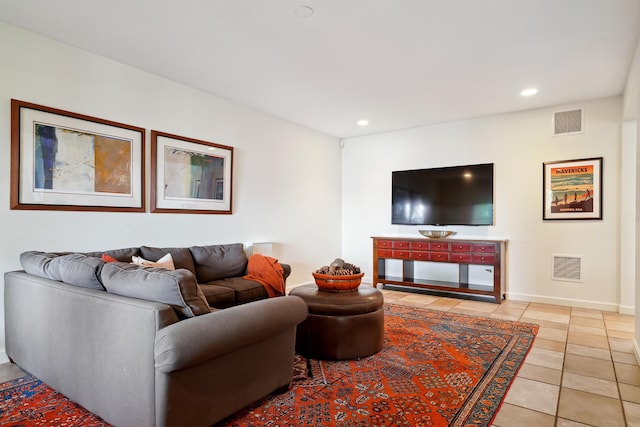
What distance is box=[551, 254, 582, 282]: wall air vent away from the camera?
15.3 ft

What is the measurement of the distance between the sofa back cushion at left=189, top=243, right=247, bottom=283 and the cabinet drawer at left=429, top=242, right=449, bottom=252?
270 centimetres

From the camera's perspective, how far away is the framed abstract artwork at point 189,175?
389cm

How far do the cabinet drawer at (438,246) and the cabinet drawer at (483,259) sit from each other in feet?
1.22

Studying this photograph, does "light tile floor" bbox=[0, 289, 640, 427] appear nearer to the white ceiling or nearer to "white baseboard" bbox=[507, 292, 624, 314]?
"white baseboard" bbox=[507, 292, 624, 314]

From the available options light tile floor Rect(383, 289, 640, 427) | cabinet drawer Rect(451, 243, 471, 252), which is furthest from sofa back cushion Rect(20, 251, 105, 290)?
cabinet drawer Rect(451, 243, 471, 252)

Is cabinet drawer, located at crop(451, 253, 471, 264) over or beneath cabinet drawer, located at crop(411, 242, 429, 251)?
beneath

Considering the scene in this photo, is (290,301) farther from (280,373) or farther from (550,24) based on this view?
(550,24)

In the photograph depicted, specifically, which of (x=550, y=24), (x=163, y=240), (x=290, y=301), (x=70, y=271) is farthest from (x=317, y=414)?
(x=550, y=24)

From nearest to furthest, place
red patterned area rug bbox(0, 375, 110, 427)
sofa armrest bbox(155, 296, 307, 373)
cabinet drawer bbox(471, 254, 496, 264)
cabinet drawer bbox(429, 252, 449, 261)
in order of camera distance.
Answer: sofa armrest bbox(155, 296, 307, 373)
red patterned area rug bbox(0, 375, 110, 427)
cabinet drawer bbox(471, 254, 496, 264)
cabinet drawer bbox(429, 252, 449, 261)

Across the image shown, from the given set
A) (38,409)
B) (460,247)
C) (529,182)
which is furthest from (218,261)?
(529,182)

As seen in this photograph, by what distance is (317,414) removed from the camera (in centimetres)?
203

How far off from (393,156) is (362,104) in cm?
167

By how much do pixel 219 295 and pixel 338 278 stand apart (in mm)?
1143

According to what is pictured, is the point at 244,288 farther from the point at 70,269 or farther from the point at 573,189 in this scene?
the point at 573,189
